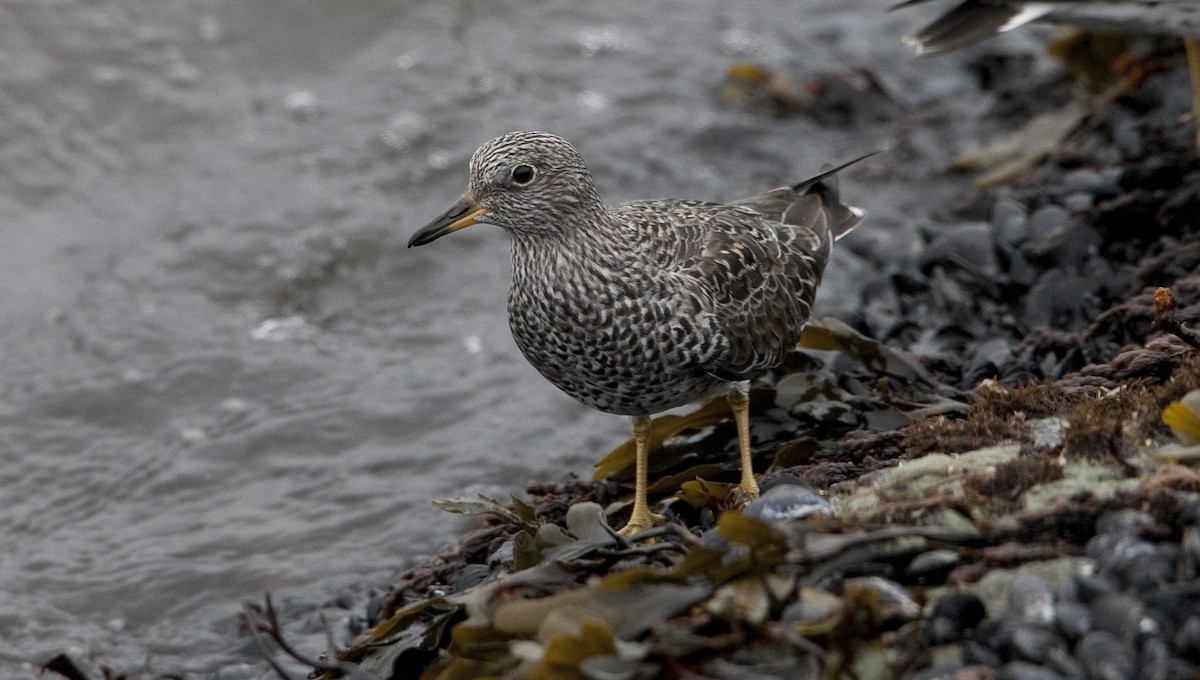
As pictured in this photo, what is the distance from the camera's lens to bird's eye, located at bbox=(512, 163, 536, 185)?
14.9ft

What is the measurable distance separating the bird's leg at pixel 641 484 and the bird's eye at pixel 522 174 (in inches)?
37.9

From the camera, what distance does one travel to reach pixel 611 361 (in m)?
4.36

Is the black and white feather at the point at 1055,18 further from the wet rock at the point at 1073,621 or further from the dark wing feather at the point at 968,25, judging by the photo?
the wet rock at the point at 1073,621

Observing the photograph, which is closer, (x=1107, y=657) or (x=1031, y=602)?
(x=1107, y=657)

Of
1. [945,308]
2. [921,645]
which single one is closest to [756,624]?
[921,645]

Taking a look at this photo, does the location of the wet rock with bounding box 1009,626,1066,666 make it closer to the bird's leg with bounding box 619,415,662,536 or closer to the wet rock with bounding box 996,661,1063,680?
the wet rock with bounding box 996,661,1063,680

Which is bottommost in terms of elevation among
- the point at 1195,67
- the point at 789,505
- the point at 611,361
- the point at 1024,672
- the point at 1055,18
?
the point at 1024,672

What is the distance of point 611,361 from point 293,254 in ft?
13.6

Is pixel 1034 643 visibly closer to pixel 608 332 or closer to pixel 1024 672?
pixel 1024 672

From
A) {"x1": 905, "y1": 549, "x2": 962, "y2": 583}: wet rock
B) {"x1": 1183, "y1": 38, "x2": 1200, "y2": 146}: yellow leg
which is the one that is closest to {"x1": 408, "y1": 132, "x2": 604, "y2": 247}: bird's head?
{"x1": 905, "y1": 549, "x2": 962, "y2": 583}: wet rock

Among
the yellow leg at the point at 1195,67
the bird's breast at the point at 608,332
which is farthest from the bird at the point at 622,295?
the yellow leg at the point at 1195,67

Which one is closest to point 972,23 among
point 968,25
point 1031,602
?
point 968,25

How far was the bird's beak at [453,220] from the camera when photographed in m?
4.51

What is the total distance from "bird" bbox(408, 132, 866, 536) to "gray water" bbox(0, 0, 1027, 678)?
1.52 metres
